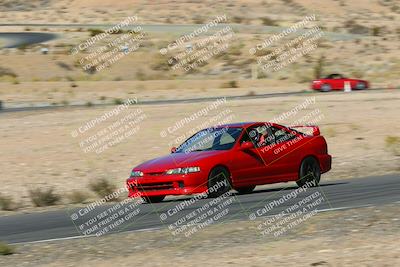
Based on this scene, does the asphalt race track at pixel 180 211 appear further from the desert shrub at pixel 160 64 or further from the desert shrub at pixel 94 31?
the desert shrub at pixel 94 31


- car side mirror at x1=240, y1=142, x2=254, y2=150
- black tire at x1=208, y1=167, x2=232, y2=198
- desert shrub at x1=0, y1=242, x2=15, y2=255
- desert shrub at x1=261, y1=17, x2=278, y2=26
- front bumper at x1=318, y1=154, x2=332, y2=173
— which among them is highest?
desert shrub at x1=0, y1=242, x2=15, y2=255

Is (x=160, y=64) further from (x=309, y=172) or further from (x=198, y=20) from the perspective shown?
(x=309, y=172)

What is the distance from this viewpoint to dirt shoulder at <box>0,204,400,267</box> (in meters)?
9.93

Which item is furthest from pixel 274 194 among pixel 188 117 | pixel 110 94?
pixel 110 94

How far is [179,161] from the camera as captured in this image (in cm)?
1681

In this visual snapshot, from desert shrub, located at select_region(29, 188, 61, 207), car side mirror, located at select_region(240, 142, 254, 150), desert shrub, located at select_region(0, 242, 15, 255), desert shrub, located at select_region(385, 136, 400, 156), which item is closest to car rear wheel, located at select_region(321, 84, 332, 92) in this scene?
desert shrub, located at select_region(385, 136, 400, 156)

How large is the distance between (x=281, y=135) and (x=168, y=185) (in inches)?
103

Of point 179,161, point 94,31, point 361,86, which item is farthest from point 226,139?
point 94,31

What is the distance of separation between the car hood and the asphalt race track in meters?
0.64

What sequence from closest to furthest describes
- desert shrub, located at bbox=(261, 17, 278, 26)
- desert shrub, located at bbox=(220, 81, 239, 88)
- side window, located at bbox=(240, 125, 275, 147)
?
side window, located at bbox=(240, 125, 275, 147) → desert shrub, located at bbox=(220, 81, 239, 88) → desert shrub, located at bbox=(261, 17, 278, 26)

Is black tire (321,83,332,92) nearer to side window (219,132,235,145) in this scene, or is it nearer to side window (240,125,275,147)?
side window (240,125,275,147)

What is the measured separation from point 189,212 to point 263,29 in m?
60.7

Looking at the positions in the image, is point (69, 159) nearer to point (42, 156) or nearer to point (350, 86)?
point (42, 156)

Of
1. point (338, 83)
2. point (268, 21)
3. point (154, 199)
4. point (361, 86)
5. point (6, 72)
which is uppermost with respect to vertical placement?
point (154, 199)
